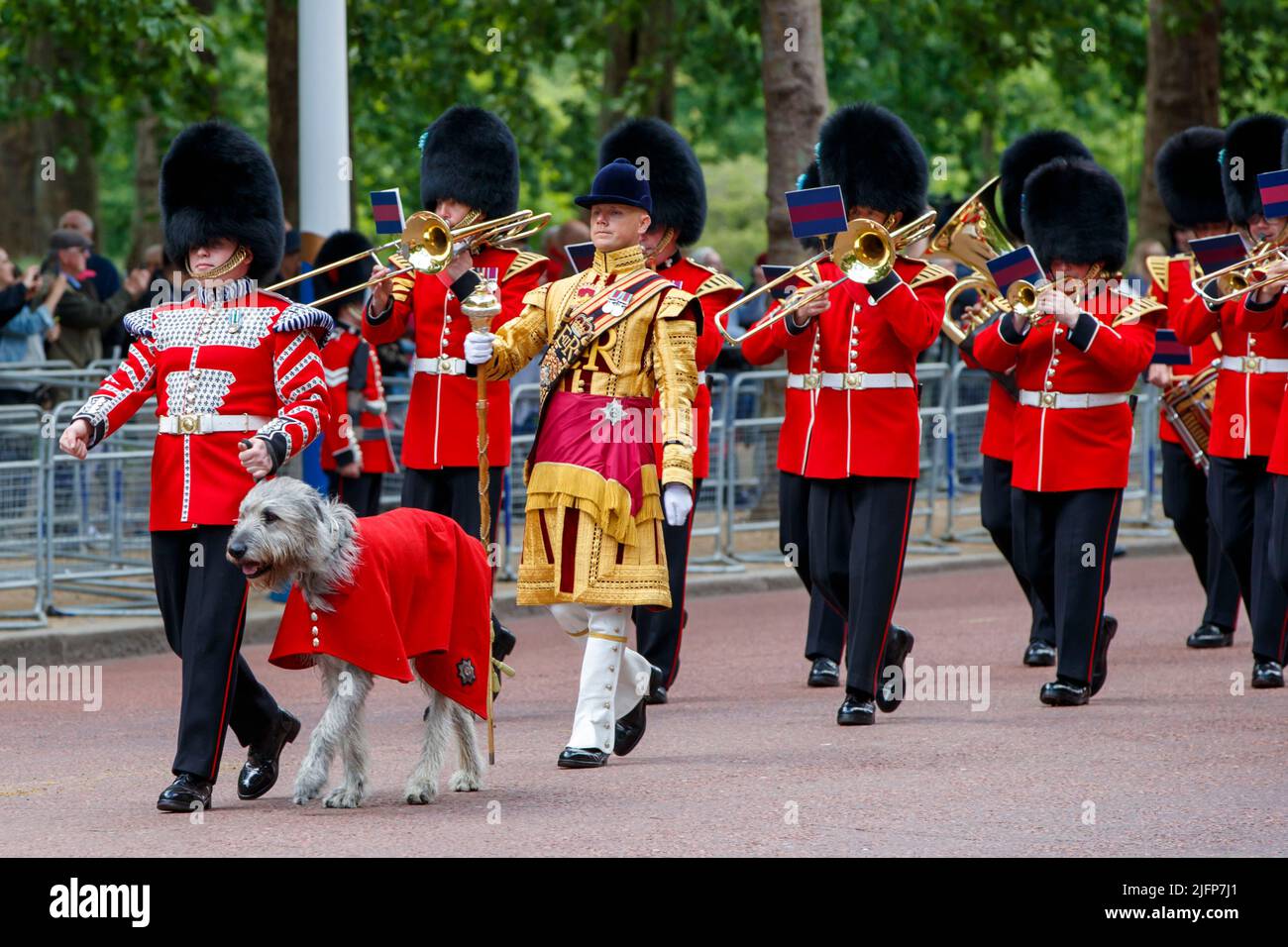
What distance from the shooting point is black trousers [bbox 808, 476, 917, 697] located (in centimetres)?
903

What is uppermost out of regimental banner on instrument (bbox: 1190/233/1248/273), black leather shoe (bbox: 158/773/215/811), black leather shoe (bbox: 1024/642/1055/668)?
regimental banner on instrument (bbox: 1190/233/1248/273)

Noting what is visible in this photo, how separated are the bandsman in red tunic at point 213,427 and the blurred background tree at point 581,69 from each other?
8.29 meters

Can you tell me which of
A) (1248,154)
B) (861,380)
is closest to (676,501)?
(861,380)

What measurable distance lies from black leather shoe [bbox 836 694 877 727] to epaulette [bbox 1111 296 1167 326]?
5.97 feet

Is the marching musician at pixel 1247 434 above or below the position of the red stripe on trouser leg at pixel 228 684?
above

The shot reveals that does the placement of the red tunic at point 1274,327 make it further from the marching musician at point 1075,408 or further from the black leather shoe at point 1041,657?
the black leather shoe at point 1041,657

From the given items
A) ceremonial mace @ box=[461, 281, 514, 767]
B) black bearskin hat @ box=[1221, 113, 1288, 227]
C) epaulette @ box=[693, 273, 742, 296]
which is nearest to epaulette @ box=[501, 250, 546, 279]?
epaulette @ box=[693, 273, 742, 296]

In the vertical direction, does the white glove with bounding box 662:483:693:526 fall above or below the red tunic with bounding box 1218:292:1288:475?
below

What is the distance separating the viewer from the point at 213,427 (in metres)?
7.41

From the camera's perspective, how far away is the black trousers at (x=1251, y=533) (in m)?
9.95

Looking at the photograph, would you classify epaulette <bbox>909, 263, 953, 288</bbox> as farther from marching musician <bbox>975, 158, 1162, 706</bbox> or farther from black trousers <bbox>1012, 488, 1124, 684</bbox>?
black trousers <bbox>1012, 488, 1124, 684</bbox>

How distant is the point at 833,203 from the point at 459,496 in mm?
2237

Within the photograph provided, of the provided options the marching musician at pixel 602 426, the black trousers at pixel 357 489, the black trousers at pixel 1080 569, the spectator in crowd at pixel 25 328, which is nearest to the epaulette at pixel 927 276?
the black trousers at pixel 1080 569
